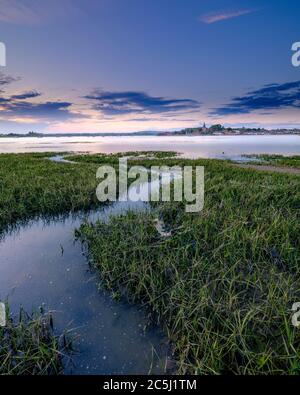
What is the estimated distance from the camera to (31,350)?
157 inches

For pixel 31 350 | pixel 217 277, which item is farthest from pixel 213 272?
pixel 31 350

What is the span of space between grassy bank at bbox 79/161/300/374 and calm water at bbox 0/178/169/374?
0.44 m

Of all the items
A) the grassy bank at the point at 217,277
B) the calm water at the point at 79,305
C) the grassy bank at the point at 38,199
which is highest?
the grassy bank at the point at 38,199

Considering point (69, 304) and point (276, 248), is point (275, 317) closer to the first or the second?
point (276, 248)

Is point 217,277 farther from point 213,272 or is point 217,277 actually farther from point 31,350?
point 31,350

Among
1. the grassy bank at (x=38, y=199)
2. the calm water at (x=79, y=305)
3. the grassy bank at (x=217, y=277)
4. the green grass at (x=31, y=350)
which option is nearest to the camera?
the green grass at (x=31, y=350)

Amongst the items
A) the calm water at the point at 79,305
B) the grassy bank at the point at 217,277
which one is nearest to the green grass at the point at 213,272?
the grassy bank at the point at 217,277

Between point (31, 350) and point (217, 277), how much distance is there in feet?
14.2

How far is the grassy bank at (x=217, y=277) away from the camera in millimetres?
3938

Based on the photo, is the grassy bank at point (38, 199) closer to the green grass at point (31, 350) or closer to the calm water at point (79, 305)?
the calm water at point (79, 305)

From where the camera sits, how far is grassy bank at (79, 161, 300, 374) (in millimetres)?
3938

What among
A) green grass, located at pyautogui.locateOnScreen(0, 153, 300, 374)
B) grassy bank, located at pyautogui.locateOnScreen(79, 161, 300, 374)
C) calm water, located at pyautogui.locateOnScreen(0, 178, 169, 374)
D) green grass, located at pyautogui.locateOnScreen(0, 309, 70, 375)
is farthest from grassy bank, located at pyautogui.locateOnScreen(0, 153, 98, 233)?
green grass, located at pyautogui.locateOnScreen(0, 309, 70, 375)

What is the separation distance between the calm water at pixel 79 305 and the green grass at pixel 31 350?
0.93ft
